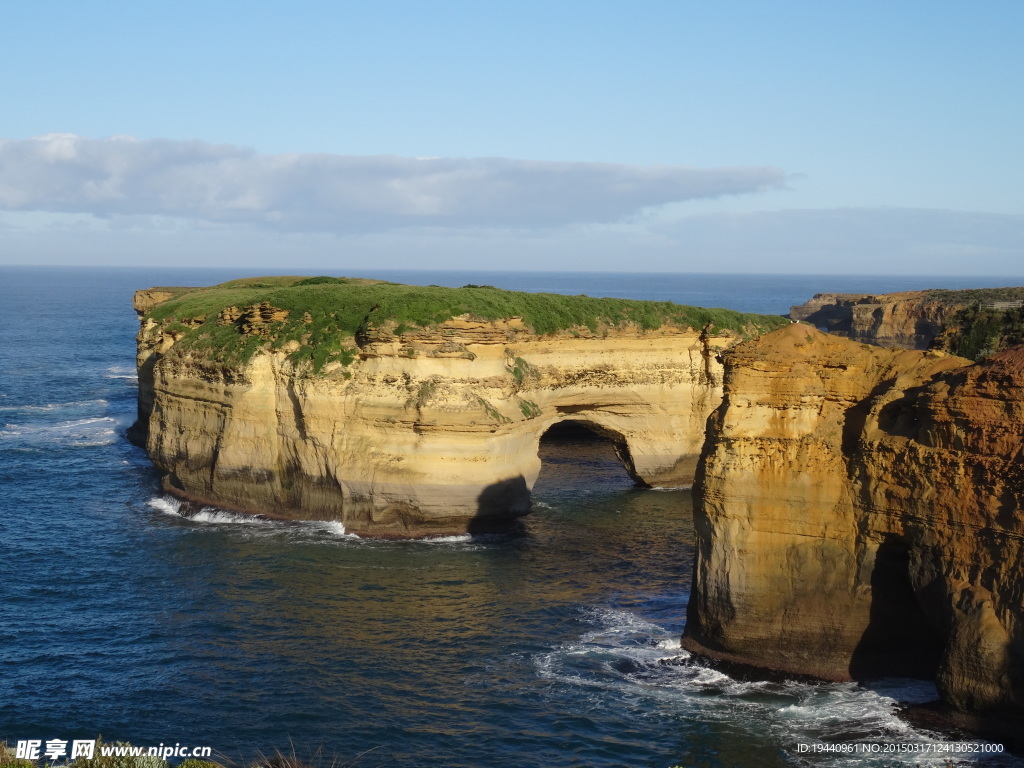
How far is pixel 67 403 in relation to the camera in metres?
60.9

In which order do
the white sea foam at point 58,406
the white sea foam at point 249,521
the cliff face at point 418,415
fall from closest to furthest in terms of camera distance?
the cliff face at point 418,415
the white sea foam at point 249,521
the white sea foam at point 58,406

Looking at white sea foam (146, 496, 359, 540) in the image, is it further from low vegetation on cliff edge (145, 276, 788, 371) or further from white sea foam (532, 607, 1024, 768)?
white sea foam (532, 607, 1024, 768)

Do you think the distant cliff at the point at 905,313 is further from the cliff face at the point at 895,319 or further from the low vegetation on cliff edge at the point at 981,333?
the low vegetation on cliff edge at the point at 981,333

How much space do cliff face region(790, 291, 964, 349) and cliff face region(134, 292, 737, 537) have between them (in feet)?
178

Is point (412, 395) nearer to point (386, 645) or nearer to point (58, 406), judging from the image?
point (386, 645)

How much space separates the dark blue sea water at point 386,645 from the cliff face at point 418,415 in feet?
5.21

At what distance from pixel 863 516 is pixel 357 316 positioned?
71.0ft

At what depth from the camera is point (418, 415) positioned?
1334 inches

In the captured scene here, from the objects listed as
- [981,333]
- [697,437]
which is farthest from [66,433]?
[981,333]

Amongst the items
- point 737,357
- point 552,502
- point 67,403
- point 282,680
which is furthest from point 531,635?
point 67,403

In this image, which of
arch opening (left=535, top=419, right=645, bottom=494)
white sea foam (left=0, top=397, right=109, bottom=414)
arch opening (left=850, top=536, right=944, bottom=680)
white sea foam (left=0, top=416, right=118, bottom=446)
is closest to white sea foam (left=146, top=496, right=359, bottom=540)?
arch opening (left=535, top=419, right=645, bottom=494)

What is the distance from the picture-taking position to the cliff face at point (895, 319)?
91.2 metres

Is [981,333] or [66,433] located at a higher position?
[981,333]

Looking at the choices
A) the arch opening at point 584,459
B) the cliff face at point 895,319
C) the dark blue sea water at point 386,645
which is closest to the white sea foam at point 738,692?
the dark blue sea water at point 386,645
